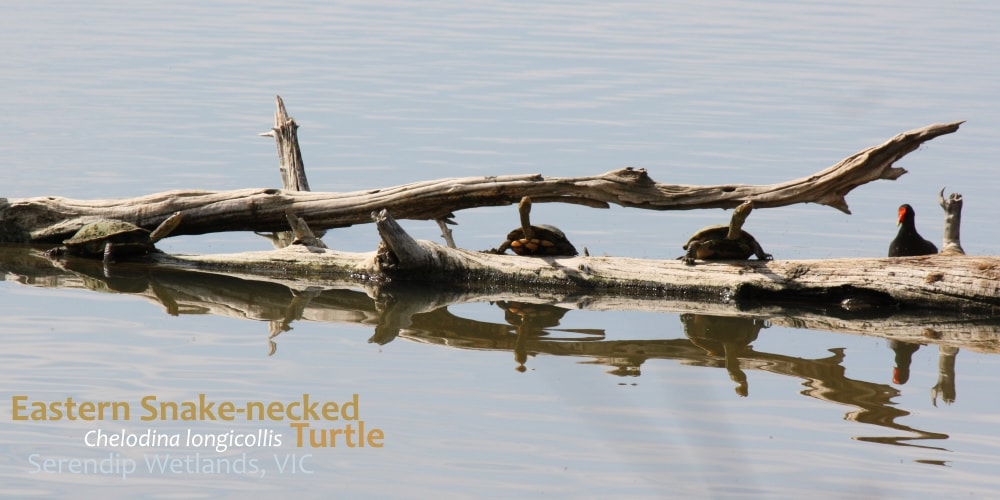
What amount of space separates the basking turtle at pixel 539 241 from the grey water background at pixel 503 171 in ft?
2.79

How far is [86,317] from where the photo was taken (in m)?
9.20

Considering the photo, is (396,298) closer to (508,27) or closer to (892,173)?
(892,173)

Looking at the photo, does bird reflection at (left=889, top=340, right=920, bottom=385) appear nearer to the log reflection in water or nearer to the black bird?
the log reflection in water

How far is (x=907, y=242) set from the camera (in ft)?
33.3

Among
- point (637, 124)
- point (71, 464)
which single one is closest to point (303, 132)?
point (637, 124)

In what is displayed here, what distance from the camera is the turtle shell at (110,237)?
35.8 ft

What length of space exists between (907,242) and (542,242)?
2.98 meters

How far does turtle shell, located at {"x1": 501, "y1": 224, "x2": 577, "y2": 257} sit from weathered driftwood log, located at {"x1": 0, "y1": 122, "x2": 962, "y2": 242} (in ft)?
0.87

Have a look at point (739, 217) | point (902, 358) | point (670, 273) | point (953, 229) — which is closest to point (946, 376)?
point (902, 358)

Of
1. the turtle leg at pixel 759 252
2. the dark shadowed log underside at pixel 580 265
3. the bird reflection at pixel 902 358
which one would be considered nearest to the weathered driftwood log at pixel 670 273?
the dark shadowed log underside at pixel 580 265

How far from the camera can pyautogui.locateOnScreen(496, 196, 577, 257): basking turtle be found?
34.0 feet

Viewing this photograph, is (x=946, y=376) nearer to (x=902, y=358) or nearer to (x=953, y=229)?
(x=902, y=358)

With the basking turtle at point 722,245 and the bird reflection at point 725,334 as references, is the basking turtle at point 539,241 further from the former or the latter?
the bird reflection at point 725,334

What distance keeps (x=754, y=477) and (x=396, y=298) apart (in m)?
4.25
